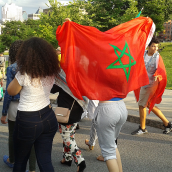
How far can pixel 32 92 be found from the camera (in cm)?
256

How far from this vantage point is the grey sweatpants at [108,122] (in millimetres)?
2771

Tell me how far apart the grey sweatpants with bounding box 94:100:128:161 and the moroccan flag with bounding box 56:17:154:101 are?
0.41 feet

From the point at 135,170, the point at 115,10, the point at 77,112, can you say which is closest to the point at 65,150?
the point at 77,112

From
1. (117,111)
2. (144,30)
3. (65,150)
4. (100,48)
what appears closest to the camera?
(117,111)

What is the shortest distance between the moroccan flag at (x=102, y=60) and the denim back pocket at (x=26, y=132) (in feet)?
2.44

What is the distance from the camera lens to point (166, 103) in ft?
27.0

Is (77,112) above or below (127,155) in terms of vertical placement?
above

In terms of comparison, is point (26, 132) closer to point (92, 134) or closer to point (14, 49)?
point (14, 49)

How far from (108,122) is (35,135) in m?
0.79

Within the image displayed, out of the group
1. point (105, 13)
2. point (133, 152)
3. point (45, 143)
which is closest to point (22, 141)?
point (45, 143)

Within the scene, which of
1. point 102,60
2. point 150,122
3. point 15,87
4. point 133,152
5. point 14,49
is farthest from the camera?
point 150,122

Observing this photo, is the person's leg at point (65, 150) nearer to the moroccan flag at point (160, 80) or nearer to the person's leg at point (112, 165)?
the person's leg at point (112, 165)

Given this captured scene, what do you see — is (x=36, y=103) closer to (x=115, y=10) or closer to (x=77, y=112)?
(x=77, y=112)

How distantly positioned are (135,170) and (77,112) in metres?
1.28
